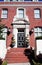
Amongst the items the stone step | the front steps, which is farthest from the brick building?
the stone step

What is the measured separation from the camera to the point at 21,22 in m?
25.8

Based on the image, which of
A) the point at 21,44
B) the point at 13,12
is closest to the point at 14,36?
the point at 21,44

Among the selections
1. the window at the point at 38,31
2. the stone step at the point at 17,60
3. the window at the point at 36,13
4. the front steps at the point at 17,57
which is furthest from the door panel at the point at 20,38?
the stone step at the point at 17,60

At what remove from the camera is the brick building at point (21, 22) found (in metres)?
25.4

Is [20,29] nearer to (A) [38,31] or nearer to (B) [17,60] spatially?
(A) [38,31]

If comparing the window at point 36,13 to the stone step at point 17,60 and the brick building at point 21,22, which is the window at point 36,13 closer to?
the brick building at point 21,22

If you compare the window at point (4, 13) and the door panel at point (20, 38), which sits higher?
the window at point (4, 13)

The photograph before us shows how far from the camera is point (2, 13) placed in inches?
1050

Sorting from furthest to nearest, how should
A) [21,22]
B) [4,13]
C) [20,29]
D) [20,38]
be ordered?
[4,13] < [20,38] < [20,29] < [21,22]

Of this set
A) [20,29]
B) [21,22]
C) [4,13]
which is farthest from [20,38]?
[4,13]

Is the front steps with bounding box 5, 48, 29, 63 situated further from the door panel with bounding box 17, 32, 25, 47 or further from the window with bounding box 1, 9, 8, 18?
the window with bounding box 1, 9, 8, 18

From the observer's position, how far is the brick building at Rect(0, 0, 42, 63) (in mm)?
25391

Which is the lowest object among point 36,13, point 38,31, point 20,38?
point 20,38

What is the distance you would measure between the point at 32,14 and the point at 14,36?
3.87 meters
